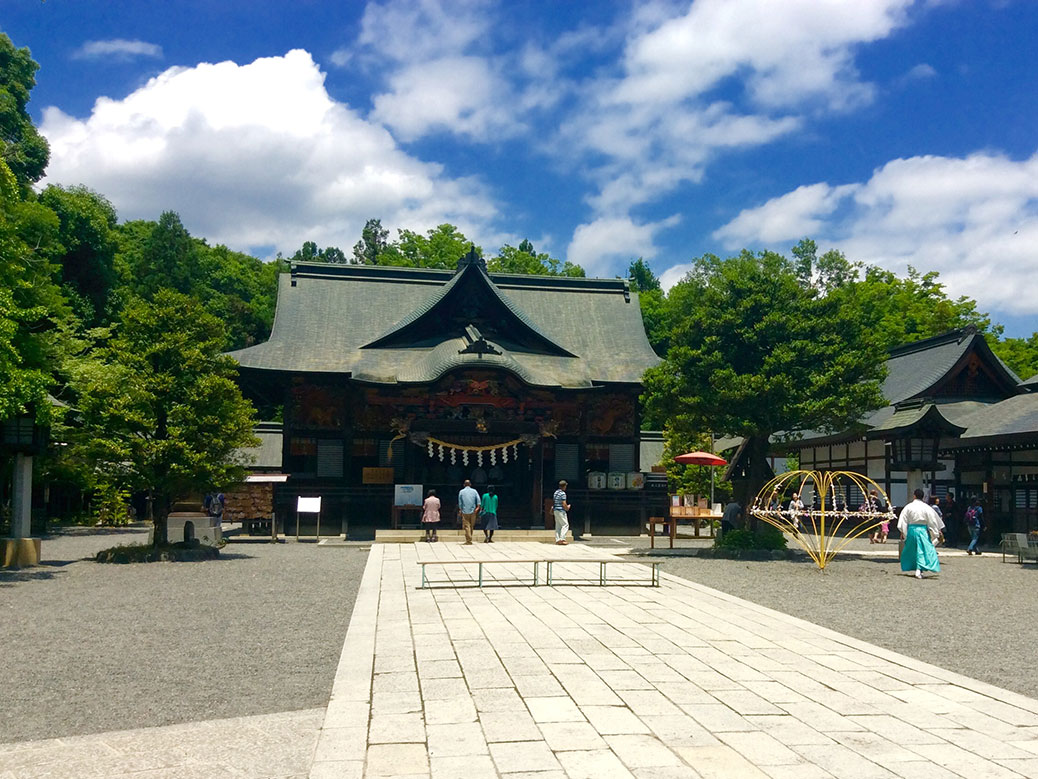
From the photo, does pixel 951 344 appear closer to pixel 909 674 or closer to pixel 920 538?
pixel 920 538

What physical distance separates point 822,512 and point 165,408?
14.6 m

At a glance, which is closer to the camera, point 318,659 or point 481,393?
point 318,659

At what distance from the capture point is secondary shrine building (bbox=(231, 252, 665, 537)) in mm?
27688

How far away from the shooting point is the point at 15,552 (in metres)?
18.4

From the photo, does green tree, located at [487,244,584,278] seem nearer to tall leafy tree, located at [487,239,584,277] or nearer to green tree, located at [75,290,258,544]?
tall leafy tree, located at [487,239,584,277]

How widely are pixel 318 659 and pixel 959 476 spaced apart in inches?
1084

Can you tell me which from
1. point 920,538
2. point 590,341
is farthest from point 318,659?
point 590,341

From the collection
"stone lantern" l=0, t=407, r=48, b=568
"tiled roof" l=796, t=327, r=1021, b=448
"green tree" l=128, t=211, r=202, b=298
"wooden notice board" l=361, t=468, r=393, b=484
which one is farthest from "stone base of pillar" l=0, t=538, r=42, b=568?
"green tree" l=128, t=211, r=202, b=298

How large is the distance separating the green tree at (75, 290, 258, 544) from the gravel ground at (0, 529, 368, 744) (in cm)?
211

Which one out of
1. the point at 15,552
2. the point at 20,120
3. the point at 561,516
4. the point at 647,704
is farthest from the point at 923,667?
the point at 20,120

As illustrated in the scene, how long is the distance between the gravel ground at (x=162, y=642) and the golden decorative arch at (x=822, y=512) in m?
9.60

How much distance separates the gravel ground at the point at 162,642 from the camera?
721 centimetres

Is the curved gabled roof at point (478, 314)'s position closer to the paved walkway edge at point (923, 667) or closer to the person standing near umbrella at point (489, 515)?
the person standing near umbrella at point (489, 515)

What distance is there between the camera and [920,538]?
59.8 feet
